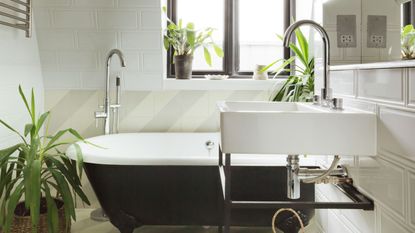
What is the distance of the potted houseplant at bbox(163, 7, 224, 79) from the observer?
137 inches

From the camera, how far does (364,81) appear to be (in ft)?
5.03

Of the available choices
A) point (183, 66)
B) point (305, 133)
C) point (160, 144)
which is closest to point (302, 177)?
point (305, 133)

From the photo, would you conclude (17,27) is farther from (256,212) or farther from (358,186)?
(358,186)

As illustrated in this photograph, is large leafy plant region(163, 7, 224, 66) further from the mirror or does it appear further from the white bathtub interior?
the mirror

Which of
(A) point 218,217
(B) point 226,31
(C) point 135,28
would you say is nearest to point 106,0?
(C) point 135,28

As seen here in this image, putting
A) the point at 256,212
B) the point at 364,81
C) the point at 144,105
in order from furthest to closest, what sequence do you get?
1. the point at 144,105
2. the point at 256,212
3. the point at 364,81

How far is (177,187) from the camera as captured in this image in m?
2.48

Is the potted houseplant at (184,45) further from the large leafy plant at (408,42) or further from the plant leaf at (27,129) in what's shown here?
the large leafy plant at (408,42)

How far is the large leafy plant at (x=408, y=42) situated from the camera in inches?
47.1

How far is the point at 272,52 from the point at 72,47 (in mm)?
1773

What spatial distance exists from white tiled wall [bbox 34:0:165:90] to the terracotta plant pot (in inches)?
5.0

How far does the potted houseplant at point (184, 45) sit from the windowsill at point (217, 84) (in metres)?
0.08

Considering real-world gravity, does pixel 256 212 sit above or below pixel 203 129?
below

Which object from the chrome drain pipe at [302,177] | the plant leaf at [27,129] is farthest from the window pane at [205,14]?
the chrome drain pipe at [302,177]
